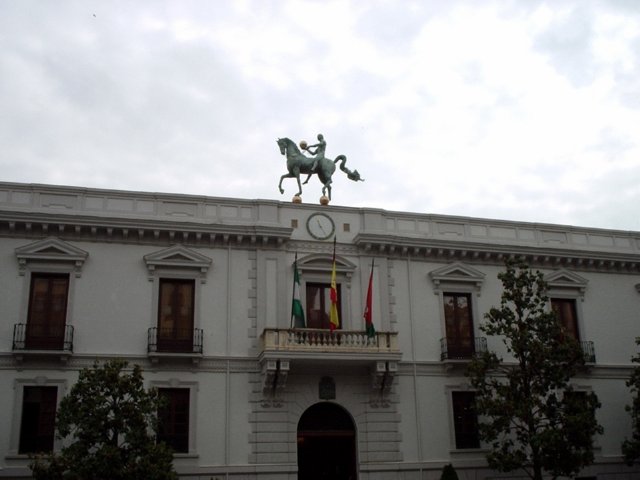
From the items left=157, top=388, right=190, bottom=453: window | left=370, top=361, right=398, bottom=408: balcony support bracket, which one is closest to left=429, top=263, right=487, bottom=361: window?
left=370, top=361, right=398, bottom=408: balcony support bracket

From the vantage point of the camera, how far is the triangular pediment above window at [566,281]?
94.8 feet

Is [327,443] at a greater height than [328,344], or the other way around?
[328,344]

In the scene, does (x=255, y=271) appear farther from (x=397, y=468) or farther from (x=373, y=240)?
(x=397, y=468)

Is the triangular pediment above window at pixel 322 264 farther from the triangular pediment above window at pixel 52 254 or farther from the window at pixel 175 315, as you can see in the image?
the triangular pediment above window at pixel 52 254

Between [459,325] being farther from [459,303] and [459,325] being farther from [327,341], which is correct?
[327,341]

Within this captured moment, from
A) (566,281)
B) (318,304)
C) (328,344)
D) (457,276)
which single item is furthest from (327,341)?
(566,281)

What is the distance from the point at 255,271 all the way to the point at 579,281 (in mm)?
13014

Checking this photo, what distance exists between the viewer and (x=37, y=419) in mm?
22750

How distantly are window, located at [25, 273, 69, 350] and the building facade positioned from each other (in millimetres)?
45

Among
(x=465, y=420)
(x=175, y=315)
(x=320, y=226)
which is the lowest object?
(x=465, y=420)

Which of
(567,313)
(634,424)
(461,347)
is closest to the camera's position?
(634,424)

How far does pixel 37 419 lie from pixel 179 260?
672 cm

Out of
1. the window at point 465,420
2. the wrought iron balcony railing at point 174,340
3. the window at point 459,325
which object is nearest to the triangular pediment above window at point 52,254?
the wrought iron balcony railing at point 174,340

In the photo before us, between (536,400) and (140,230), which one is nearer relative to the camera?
(536,400)
